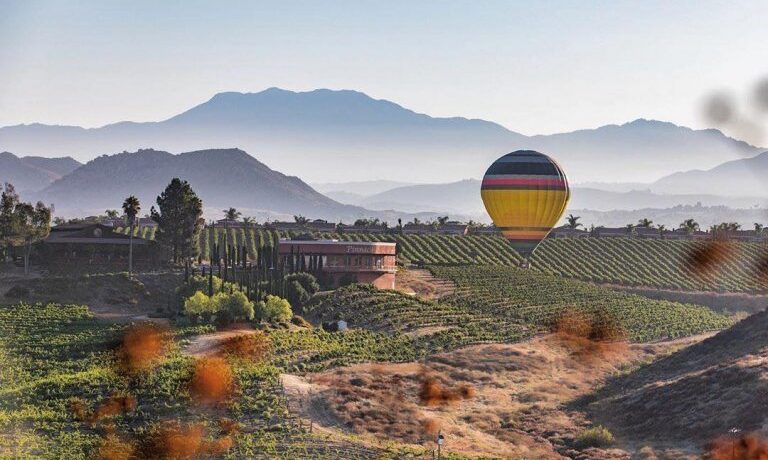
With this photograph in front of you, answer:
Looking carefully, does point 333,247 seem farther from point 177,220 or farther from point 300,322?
point 300,322

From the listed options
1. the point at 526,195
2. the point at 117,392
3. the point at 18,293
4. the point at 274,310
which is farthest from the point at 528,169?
the point at 18,293

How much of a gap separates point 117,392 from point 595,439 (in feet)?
96.6

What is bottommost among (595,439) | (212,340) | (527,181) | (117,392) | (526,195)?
(595,439)

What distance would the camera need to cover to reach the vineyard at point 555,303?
112m

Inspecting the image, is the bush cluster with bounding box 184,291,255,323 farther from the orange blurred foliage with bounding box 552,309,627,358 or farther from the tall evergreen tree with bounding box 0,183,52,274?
the tall evergreen tree with bounding box 0,183,52,274

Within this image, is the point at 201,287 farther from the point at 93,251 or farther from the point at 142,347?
the point at 93,251

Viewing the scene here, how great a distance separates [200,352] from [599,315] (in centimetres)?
4899

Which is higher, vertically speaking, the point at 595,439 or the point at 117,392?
the point at 117,392

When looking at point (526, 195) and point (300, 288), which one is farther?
point (300, 288)

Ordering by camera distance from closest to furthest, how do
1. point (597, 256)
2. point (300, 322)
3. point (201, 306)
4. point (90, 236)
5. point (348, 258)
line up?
point (201, 306) → point (300, 322) → point (348, 258) → point (90, 236) → point (597, 256)

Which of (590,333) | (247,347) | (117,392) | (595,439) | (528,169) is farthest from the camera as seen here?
(590,333)

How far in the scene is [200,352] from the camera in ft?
271

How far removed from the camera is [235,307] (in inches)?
3720

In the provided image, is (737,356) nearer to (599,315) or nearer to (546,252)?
(599,315)
